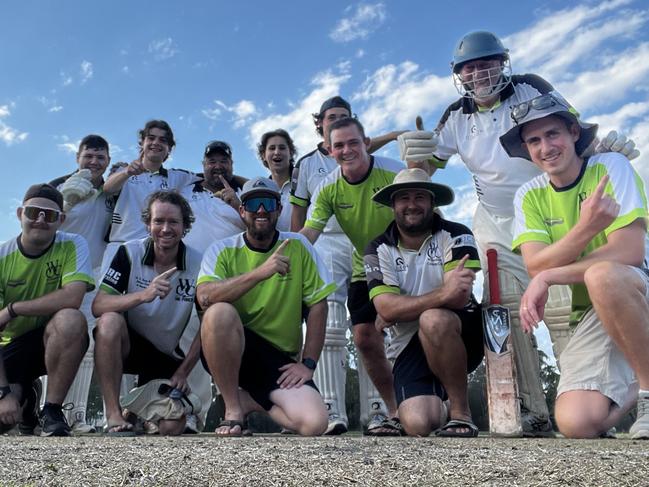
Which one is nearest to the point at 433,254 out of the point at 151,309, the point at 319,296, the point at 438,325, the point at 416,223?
the point at 416,223

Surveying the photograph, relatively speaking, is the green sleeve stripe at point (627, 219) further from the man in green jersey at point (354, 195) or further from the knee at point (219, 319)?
the knee at point (219, 319)

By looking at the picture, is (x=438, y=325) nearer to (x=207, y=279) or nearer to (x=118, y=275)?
(x=207, y=279)

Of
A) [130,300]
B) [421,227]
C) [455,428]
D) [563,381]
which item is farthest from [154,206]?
[563,381]

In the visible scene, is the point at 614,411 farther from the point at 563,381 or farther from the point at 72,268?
the point at 72,268

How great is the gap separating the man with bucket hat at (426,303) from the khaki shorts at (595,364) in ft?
1.67

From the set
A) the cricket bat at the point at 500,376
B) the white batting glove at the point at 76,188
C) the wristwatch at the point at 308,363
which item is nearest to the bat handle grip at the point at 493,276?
the cricket bat at the point at 500,376

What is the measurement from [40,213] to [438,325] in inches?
93.5

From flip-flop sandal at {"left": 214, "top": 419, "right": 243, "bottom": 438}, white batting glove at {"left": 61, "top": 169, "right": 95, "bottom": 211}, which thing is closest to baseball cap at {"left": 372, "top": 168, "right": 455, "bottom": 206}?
flip-flop sandal at {"left": 214, "top": 419, "right": 243, "bottom": 438}

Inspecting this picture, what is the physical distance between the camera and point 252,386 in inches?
145

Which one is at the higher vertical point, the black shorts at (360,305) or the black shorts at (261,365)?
the black shorts at (360,305)

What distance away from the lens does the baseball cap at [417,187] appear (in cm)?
350

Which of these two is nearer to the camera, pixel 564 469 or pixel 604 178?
pixel 564 469

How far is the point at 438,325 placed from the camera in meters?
3.22

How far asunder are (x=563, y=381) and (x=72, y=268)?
2791 millimetres
